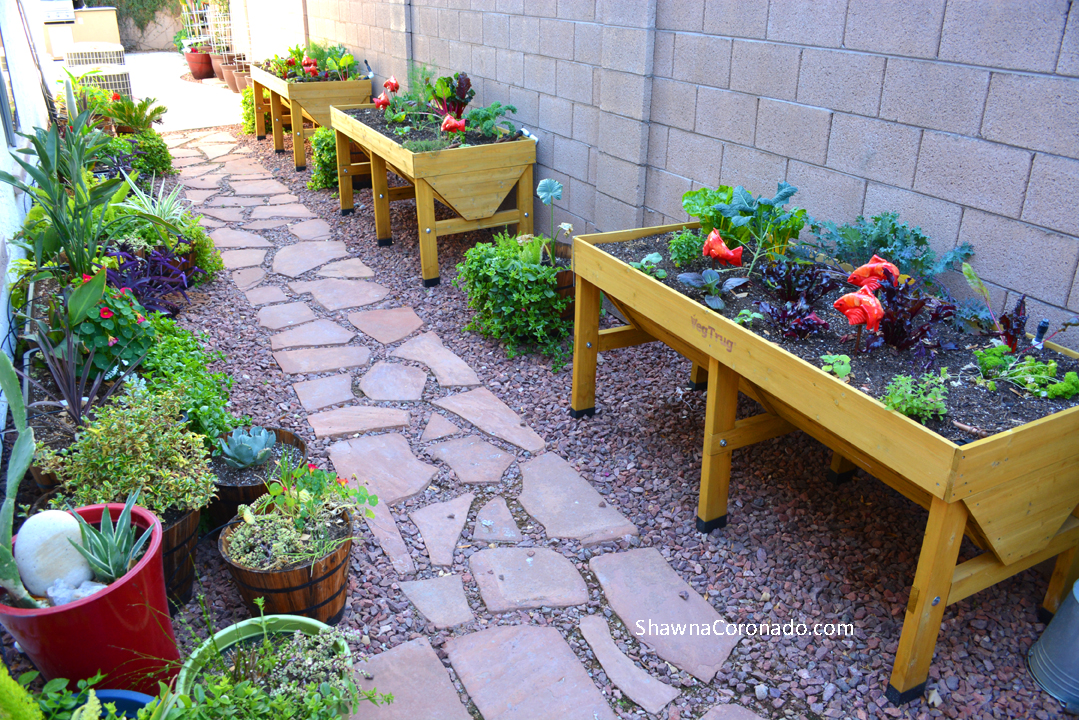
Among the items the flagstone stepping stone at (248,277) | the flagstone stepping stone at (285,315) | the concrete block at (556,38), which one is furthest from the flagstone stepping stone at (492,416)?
the concrete block at (556,38)

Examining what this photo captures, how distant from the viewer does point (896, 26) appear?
278 centimetres

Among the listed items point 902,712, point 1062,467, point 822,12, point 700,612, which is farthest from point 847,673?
point 822,12

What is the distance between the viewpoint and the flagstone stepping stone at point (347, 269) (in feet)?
17.5

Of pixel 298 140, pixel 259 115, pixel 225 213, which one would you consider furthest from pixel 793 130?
pixel 259 115

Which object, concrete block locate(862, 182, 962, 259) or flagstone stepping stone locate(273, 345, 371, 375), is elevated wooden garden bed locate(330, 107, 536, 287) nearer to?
flagstone stepping stone locate(273, 345, 371, 375)

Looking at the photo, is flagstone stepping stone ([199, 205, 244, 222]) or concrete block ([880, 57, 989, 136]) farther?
flagstone stepping stone ([199, 205, 244, 222])

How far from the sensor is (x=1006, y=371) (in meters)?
2.27

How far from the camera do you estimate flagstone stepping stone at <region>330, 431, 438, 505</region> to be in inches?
123

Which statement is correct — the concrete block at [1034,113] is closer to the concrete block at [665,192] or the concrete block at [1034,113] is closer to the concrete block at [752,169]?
the concrete block at [752,169]

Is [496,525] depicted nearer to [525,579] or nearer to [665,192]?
[525,579]

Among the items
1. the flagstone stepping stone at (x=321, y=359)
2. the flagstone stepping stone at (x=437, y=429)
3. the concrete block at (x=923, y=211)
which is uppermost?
the concrete block at (x=923, y=211)

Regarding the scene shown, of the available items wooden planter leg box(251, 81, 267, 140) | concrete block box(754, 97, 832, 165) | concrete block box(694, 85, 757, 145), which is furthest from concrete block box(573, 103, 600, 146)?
wooden planter leg box(251, 81, 267, 140)

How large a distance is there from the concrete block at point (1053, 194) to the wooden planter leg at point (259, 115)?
8203 mm

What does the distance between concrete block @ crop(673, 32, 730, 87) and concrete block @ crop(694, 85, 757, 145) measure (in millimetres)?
59
